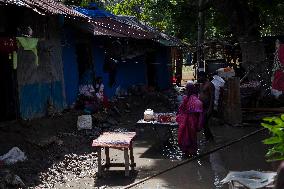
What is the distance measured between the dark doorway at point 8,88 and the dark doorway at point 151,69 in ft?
43.0

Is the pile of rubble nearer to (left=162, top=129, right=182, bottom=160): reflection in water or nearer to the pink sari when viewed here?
(left=162, top=129, right=182, bottom=160): reflection in water

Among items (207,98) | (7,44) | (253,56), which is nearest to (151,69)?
(253,56)

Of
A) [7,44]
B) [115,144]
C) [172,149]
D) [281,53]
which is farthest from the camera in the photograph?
[281,53]

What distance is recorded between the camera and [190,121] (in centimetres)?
1026

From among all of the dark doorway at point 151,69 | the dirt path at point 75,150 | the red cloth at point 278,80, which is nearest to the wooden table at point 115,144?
the dirt path at point 75,150

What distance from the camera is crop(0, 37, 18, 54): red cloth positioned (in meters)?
9.95

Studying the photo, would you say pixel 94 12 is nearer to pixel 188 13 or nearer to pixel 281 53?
pixel 188 13

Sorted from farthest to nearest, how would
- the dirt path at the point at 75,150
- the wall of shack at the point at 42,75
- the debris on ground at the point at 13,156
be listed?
the wall of shack at the point at 42,75
the debris on ground at the point at 13,156
the dirt path at the point at 75,150

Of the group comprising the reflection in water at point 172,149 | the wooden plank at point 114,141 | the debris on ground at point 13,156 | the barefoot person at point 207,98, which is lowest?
the reflection in water at point 172,149

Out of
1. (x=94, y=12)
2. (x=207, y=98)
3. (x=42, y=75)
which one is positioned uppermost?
(x=94, y=12)

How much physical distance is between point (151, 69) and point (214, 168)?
624 inches

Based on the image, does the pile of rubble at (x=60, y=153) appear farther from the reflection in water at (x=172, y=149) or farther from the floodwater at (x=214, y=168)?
the reflection in water at (x=172, y=149)

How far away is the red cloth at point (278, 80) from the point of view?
48.4 ft

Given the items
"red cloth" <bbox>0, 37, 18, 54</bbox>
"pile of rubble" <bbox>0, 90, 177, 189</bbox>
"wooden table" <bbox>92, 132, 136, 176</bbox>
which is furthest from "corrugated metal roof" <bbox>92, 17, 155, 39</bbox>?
"wooden table" <bbox>92, 132, 136, 176</bbox>
